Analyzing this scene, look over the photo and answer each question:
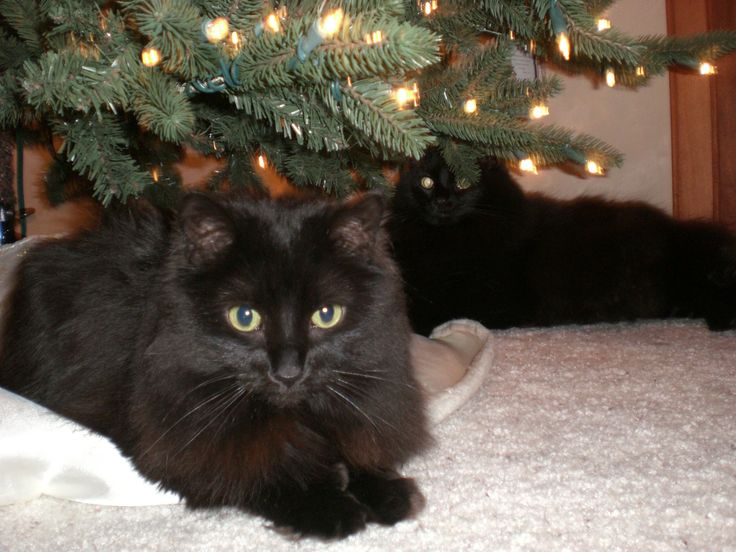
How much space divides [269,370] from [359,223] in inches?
11.7

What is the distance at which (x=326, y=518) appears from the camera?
979 mm

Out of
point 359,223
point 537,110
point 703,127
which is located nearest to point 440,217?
point 537,110

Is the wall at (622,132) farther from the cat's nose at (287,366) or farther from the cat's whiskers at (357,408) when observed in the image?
the cat's nose at (287,366)

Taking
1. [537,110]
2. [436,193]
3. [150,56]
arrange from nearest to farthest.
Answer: [150,56] → [537,110] → [436,193]

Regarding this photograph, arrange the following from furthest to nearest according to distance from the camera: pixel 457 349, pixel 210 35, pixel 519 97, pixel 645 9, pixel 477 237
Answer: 1. pixel 645 9
2. pixel 477 237
3. pixel 457 349
4. pixel 519 97
5. pixel 210 35

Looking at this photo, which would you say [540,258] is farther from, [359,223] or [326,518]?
[326,518]

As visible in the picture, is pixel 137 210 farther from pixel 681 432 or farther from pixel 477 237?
pixel 477 237

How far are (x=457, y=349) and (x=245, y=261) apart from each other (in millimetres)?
969

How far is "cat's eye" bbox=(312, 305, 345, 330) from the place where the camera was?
106 cm

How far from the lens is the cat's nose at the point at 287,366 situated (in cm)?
98

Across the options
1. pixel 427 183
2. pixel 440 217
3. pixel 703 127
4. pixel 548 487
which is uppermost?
pixel 703 127

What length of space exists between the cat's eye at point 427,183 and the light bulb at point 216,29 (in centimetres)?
156

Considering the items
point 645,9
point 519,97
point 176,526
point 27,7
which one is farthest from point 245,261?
point 645,9

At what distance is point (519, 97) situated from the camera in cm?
159
